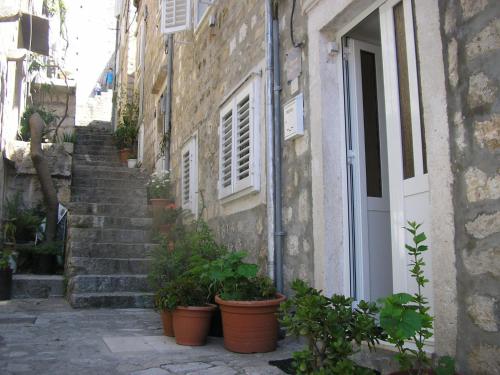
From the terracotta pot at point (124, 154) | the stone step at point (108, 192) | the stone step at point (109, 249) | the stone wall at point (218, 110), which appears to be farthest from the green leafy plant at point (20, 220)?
the terracotta pot at point (124, 154)

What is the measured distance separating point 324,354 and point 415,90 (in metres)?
1.52

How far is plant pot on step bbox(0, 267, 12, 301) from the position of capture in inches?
222

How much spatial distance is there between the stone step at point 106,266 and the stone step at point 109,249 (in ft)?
0.77

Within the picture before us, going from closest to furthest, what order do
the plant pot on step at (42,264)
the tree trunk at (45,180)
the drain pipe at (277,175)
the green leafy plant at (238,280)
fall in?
1. the green leafy plant at (238,280)
2. the drain pipe at (277,175)
3. the plant pot on step at (42,264)
4. the tree trunk at (45,180)

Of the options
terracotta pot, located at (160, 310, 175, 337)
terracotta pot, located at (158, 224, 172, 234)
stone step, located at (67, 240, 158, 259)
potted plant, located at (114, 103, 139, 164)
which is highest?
potted plant, located at (114, 103, 139, 164)

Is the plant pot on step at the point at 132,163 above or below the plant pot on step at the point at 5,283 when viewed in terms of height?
above

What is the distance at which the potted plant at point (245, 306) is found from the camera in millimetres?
3379

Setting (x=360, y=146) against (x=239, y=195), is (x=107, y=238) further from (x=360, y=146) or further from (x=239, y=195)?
(x=360, y=146)

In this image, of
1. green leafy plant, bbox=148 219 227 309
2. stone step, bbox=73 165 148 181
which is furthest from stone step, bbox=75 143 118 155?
green leafy plant, bbox=148 219 227 309

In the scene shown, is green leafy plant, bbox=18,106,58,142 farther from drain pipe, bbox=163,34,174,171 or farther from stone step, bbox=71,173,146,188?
drain pipe, bbox=163,34,174,171

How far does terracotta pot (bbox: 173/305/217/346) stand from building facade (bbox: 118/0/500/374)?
0.71 m

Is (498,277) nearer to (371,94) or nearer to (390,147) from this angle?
(390,147)

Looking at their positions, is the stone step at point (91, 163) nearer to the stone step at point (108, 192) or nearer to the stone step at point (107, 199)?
the stone step at point (108, 192)

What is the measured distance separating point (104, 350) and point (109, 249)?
3407 millimetres
